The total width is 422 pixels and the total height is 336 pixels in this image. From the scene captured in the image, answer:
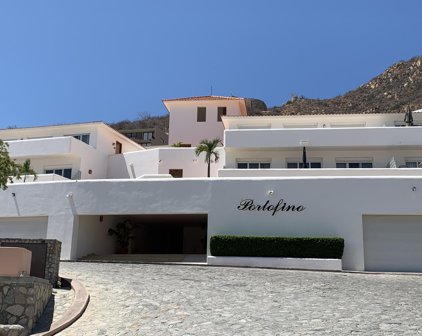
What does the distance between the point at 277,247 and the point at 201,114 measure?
23592 millimetres

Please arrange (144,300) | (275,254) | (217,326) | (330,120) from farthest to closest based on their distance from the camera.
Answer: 1. (330,120)
2. (275,254)
3. (144,300)
4. (217,326)

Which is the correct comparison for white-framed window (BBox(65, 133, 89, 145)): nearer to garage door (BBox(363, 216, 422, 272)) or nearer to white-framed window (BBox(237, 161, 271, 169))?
white-framed window (BBox(237, 161, 271, 169))

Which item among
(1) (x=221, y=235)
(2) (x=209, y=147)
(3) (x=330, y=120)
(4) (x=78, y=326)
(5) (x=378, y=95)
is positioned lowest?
(4) (x=78, y=326)

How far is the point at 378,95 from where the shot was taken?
7625 cm

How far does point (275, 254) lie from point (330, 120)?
1591cm

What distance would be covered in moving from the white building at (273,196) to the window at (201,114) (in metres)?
9.48

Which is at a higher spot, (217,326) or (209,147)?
(209,147)

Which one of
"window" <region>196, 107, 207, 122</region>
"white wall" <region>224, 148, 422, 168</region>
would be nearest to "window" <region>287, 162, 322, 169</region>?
"white wall" <region>224, 148, 422, 168</region>

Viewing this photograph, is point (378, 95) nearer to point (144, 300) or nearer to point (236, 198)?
point (236, 198)

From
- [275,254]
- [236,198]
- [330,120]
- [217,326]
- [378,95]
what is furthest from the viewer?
[378,95]

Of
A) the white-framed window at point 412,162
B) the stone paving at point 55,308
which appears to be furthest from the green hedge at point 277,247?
the white-framed window at point 412,162

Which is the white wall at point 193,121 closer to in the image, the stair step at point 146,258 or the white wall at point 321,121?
the white wall at point 321,121

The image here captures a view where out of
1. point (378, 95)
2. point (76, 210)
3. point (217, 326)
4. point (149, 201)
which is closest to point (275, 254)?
point (149, 201)

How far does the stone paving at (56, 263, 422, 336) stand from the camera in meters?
11.5
